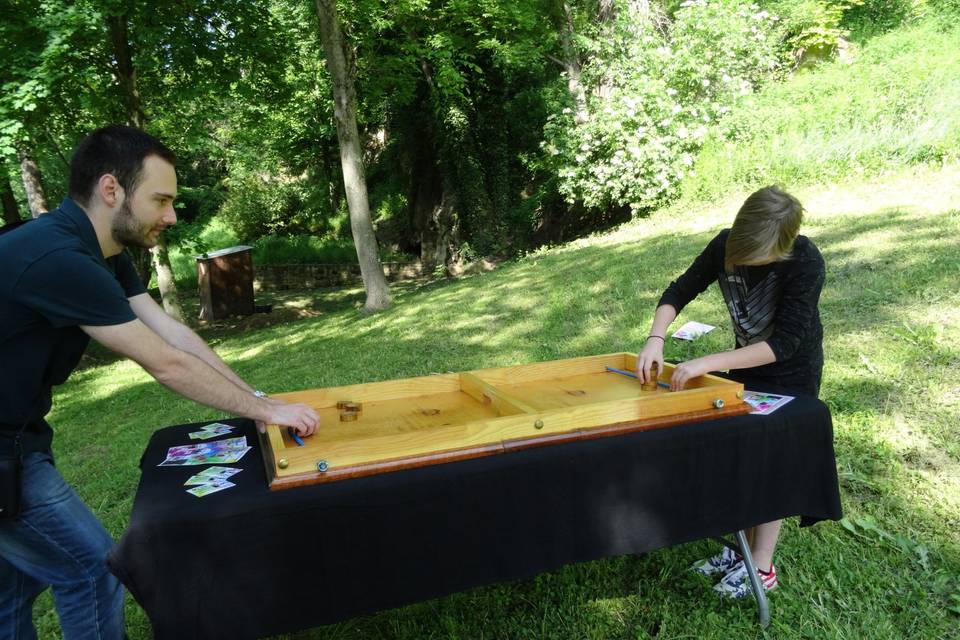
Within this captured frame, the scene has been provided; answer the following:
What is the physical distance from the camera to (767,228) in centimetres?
252

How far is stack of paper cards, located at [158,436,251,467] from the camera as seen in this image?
212 cm

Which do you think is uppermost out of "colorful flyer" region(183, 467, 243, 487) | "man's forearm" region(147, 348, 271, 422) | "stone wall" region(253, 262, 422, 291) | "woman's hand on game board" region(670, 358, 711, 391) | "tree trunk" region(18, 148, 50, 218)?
"tree trunk" region(18, 148, 50, 218)

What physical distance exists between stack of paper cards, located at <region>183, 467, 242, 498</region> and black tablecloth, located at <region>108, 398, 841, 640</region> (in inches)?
1.4

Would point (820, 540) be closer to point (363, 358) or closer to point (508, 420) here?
point (508, 420)

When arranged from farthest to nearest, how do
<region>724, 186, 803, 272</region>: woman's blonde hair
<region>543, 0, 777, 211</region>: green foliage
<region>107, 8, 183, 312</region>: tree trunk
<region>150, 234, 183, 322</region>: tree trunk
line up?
<region>543, 0, 777, 211</region>: green foliage
<region>150, 234, 183, 322</region>: tree trunk
<region>107, 8, 183, 312</region>: tree trunk
<region>724, 186, 803, 272</region>: woman's blonde hair

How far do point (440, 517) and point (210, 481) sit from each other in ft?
2.34

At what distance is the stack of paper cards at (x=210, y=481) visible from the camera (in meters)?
1.84

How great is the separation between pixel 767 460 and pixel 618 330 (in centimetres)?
463

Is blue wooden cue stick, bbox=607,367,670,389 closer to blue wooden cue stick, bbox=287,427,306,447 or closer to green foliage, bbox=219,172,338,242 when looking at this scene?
blue wooden cue stick, bbox=287,427,306,447

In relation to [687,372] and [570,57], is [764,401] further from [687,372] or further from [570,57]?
[570,57]

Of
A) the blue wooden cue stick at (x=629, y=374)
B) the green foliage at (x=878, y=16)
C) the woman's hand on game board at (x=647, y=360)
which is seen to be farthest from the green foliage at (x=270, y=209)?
the woman's hand on game board at (x=647, y=360)

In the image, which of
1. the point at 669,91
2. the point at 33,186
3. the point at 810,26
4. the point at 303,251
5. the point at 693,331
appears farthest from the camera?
the point at 303,251

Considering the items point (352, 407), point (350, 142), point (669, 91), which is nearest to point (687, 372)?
point (352, 407)

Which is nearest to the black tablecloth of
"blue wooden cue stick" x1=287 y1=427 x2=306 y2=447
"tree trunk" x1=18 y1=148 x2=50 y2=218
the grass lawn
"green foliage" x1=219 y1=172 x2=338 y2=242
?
"blue wooden cue stick" x1=287 y1=427 x2=306 y2=447
